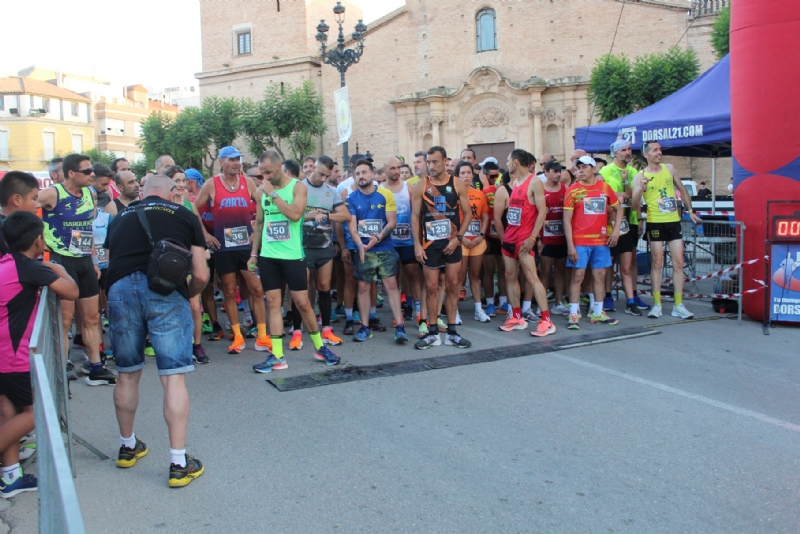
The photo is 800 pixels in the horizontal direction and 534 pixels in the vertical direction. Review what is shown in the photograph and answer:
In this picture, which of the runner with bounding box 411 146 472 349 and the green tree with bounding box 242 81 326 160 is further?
the green tree with bounding box 242 81 326 160

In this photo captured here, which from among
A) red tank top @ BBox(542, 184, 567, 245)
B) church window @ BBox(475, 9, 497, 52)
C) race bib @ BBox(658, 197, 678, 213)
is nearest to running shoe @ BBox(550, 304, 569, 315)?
red tank top @ BBox(542, 184, 567, 245)

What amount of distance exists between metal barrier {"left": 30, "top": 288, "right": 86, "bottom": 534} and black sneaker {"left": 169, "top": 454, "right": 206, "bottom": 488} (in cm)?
63

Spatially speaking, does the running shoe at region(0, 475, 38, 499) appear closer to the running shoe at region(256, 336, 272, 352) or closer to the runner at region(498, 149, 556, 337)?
the running shoe at region(256, 336, 272, 352)

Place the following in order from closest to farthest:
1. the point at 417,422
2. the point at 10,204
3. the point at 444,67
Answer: the point at 10,204
the point at 417,422
the point at 444,67

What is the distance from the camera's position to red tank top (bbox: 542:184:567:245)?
8.77 metres

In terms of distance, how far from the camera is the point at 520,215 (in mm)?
8148

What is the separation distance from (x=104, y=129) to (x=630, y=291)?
7381 cm

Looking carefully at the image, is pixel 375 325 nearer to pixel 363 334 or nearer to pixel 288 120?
pixel 363 334

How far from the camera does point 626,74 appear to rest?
28250 mm

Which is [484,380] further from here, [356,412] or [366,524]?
[366,524]

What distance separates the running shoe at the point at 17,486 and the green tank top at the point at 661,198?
757 centimetres

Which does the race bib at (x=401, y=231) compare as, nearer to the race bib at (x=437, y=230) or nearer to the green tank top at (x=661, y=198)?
the race bib at (x=437, y=230)

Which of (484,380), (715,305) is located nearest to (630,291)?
(715,305)

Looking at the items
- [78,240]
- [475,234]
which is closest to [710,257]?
[475,234]
